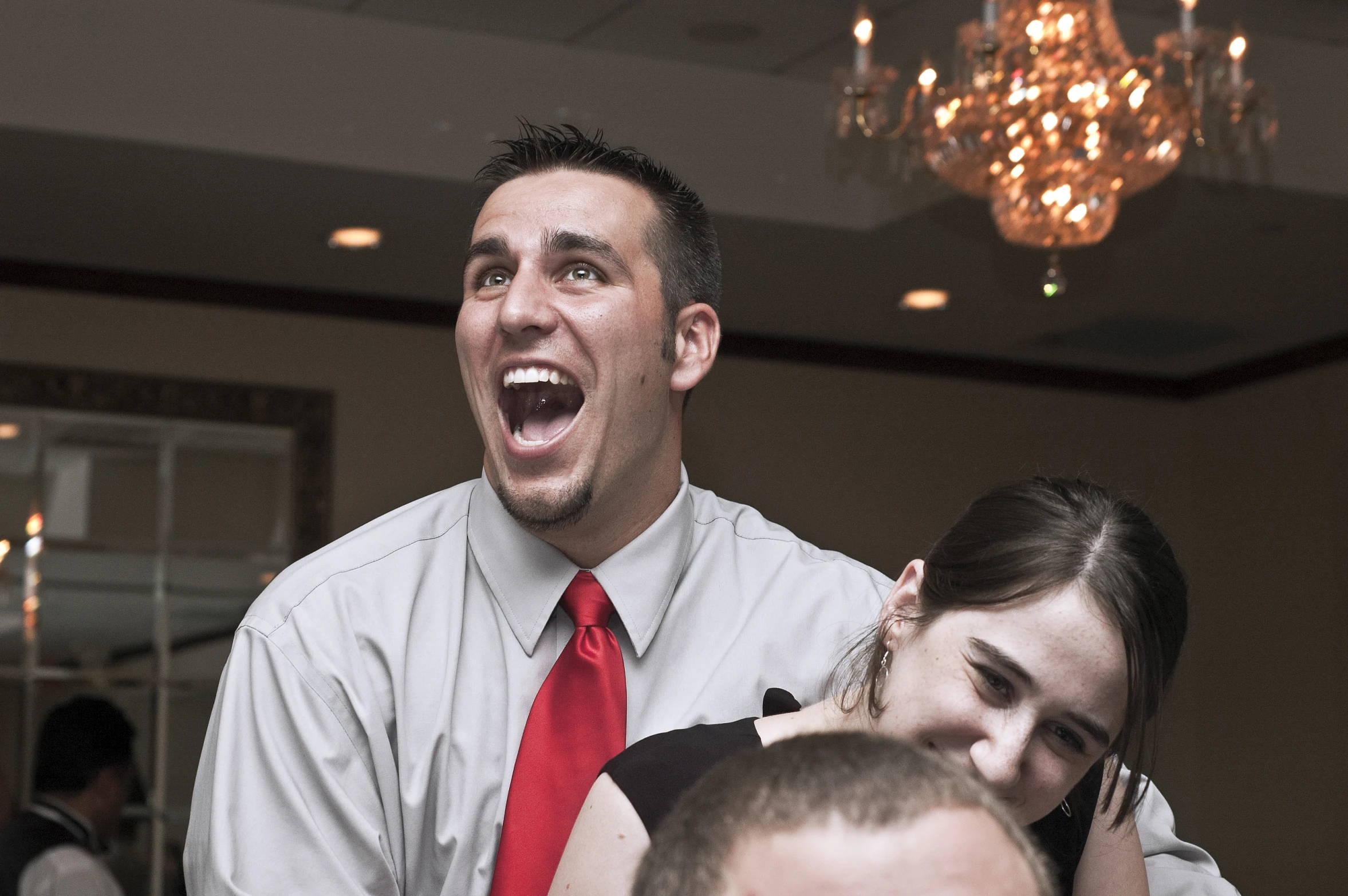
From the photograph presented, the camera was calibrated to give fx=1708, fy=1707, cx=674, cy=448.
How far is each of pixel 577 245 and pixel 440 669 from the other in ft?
1.43

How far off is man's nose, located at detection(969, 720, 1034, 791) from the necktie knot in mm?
510

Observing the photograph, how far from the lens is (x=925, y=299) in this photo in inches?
259

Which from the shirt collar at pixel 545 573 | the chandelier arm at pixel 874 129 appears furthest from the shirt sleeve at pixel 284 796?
the chandelier arm at pixel 874 129

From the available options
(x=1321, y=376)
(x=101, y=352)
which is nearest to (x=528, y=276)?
(x=101, y=352)

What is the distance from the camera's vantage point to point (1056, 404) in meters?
7.94

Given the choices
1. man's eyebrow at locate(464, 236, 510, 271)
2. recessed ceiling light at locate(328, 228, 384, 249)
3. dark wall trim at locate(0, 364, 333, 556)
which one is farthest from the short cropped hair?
dark wall trim at locate(0, 364, 333, 556)

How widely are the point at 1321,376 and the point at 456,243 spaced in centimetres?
388

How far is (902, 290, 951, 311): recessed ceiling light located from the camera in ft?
21.2

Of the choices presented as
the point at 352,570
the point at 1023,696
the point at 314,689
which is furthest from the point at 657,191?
the point at 1023,696

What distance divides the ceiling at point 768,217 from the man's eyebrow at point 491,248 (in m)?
3.10

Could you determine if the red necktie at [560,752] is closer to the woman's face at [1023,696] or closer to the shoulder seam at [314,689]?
Answer: the shoulder seam at [314,689]

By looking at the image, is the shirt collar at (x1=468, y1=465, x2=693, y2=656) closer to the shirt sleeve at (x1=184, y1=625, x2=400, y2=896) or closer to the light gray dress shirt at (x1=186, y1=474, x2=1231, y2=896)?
the light gray dress shirt at (x1=186, y1=474, x2=1231, y2=896)

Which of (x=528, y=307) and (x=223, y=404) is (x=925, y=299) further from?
(x=528, y=307)

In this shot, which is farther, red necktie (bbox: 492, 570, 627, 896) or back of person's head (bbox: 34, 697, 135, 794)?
back of person's head (bbox: 34, 697, 135, 794)
